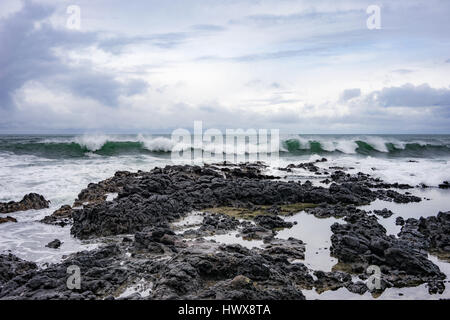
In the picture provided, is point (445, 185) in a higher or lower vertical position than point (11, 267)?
lower

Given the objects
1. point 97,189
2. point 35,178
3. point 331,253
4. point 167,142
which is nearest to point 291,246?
point 331,253

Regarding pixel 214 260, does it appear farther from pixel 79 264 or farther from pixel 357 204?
pixel 357 204

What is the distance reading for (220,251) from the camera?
254 inches

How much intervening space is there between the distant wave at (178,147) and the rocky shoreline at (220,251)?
22644mm

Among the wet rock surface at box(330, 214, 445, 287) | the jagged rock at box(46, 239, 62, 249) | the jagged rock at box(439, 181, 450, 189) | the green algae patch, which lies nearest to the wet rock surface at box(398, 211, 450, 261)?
the wet rock surface at box(330, 214, 445, 287)

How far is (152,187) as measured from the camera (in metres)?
13.2

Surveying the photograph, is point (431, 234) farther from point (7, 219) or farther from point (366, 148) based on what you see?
point (366, 148)

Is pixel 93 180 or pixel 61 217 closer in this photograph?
pixel 61 217

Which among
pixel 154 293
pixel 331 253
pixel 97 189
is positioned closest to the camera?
pixel 154 293

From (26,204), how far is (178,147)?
2622 centimetres

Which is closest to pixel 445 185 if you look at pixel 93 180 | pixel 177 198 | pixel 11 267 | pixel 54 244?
pixel 177 198

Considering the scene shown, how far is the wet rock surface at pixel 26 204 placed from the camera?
11.4 m

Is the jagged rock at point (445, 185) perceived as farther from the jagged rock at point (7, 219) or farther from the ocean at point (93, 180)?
the jagged rock at point (7, 219)
